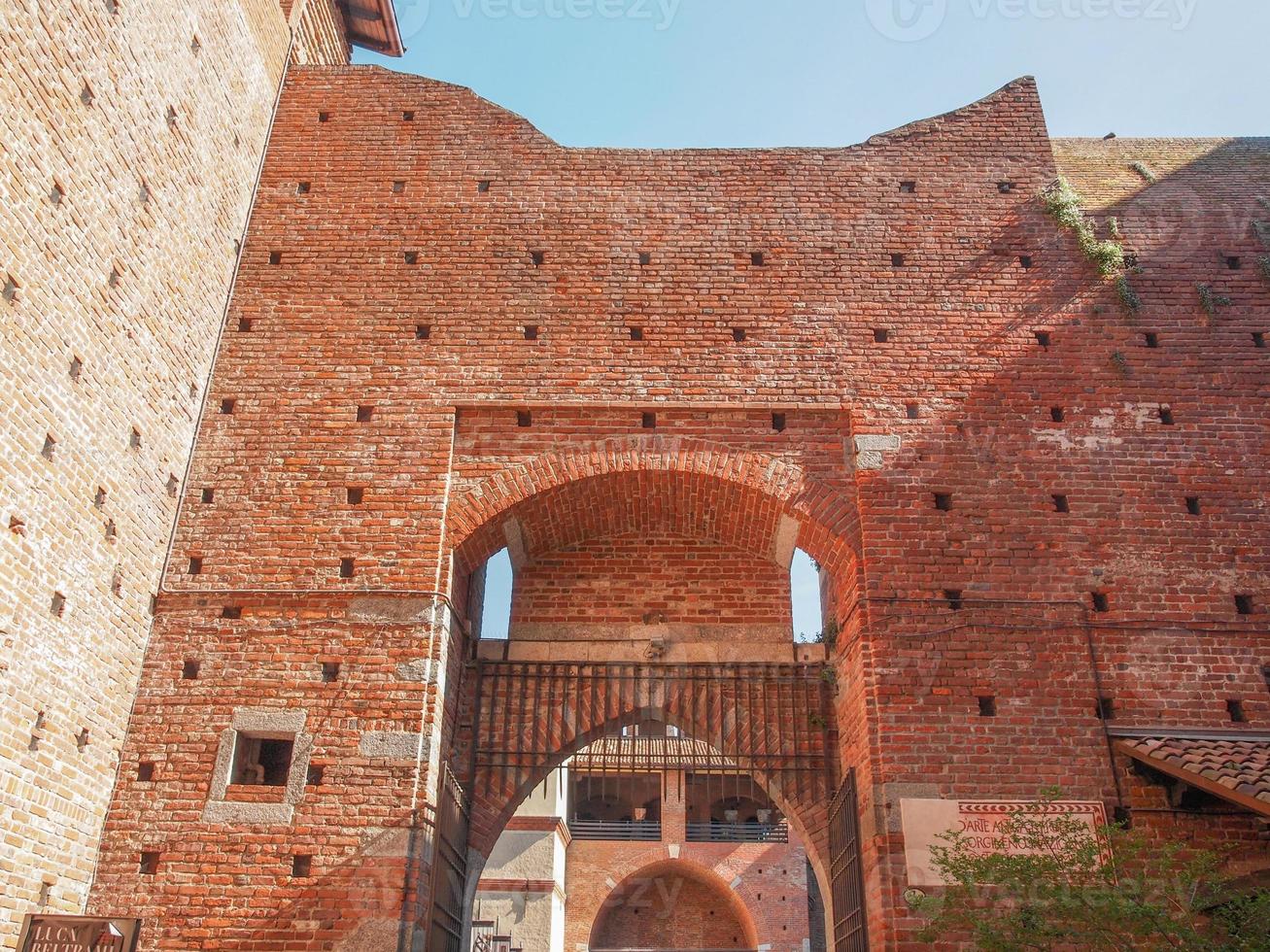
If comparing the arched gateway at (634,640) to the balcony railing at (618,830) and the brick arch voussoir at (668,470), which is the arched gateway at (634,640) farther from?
the balcony railing at (618,830)

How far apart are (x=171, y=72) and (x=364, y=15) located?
6307mm

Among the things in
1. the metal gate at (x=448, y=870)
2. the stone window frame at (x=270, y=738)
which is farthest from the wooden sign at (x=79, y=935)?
the metal gate at (x=448, y=870)

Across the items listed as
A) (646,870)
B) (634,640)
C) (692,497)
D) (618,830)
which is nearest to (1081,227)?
(692,497)

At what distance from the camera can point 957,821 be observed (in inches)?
307

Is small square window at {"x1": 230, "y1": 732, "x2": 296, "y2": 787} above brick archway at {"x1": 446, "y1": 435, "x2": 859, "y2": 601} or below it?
below

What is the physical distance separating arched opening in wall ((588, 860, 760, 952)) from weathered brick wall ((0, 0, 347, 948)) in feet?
51.3

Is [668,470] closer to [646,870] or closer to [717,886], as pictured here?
[646,870]

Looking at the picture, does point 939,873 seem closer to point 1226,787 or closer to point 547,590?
point 1226,787

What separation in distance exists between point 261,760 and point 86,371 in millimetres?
3319

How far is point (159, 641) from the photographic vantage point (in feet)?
27.8

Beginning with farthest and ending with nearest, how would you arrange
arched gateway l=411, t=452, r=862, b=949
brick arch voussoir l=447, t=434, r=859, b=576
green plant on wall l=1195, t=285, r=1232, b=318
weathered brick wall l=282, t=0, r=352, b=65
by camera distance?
weathered brick wall l=282, t=0, r=352, b=65
green plant on wall l=1195, t=285, r=1232, b=318
arched gateway l=411, t=452, r=862, b=949
brick arch voussoir l=447, t=434, r=859, b=576

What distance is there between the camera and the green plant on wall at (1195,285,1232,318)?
396 inches

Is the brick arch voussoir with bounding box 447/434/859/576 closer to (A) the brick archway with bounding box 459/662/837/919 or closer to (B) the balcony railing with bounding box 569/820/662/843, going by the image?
(A) the brick archway with bounding box 459/662/837/919

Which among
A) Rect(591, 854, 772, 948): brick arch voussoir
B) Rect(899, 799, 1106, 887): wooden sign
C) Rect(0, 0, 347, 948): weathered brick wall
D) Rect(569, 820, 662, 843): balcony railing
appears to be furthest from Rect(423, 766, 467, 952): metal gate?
Rect(569, 820, 662, 843): balcony railing
